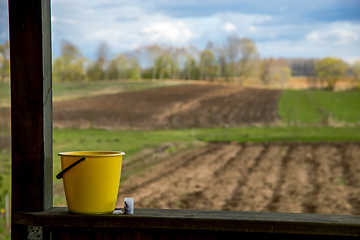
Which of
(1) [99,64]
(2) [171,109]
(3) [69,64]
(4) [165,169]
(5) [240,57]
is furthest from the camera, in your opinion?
(1) [99,64]

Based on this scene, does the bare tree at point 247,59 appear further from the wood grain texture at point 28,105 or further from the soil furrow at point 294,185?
the wood grain texture at point 28,105

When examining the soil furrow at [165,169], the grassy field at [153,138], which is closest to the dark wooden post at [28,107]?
the soil furrow at [165,169]

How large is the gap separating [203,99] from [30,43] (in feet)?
79.3

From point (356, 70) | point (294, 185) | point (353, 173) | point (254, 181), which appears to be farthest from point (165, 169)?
point (356, 70)

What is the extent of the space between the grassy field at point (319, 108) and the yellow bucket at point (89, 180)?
55.1 ft

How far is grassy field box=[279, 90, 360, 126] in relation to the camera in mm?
18089

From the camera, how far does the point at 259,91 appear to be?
2952cm

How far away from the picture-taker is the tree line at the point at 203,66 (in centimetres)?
3447

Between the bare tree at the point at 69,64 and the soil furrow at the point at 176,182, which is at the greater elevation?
the bare tree at the point at 69,64

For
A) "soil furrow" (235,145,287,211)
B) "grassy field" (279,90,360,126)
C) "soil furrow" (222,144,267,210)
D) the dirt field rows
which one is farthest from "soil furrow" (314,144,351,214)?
"grassy field" (279,90,360,126)

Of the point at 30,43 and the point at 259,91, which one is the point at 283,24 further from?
the point at 30,43

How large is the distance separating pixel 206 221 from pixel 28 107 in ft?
2.48

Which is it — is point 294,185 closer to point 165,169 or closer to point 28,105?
point 165,169

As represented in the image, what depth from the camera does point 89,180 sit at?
1271 mm
